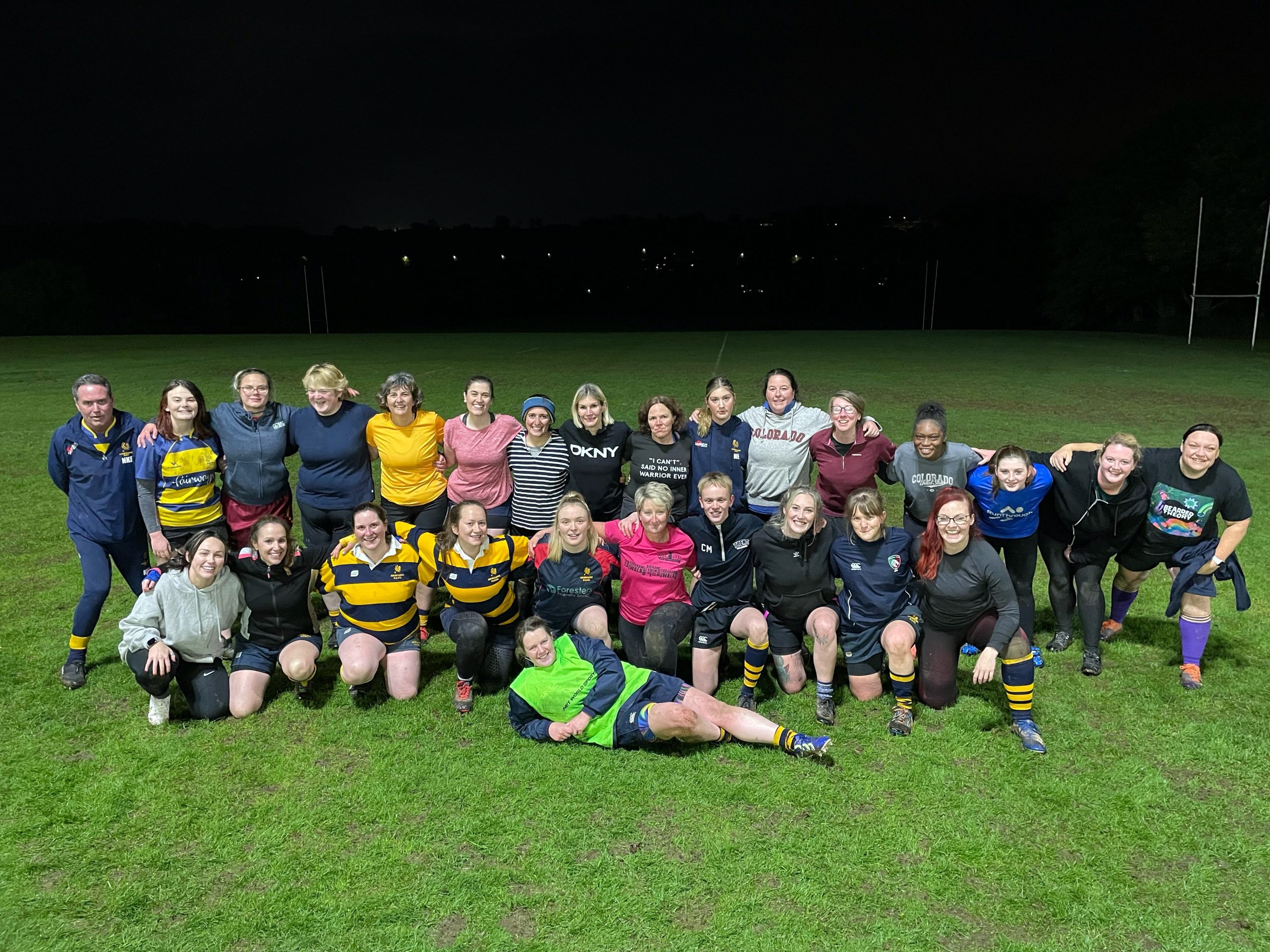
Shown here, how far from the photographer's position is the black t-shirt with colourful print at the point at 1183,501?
538 centimetres

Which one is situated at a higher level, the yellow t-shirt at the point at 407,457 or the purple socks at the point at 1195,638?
the yellow t-shirt at the point at 407,457

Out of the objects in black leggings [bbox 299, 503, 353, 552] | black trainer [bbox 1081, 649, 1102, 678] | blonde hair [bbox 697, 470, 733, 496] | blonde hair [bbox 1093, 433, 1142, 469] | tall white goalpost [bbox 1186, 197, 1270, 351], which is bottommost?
black trainer [bbox 1081, 649, 1102, 678]

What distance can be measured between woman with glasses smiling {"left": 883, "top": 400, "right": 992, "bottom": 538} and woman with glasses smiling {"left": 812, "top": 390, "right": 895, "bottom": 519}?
29 centimetres

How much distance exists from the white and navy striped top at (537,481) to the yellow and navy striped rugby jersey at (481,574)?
2.09 ft

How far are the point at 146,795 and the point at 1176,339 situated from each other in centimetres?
4523

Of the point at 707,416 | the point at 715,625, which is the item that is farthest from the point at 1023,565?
the point at 707,416

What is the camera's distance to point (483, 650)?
5.24 meters

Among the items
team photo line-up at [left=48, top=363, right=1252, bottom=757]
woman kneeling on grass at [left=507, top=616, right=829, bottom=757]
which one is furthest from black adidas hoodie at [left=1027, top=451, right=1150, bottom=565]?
woman kneeling on grass at [left=507, top=616, right=829, bottom=757]

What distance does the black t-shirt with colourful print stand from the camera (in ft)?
17.6

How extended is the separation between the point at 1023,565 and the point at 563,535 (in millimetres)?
3205

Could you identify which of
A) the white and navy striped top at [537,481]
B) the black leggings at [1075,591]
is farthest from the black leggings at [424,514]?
the black leggings at [1075,591]

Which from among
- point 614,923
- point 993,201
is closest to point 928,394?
point 614,923

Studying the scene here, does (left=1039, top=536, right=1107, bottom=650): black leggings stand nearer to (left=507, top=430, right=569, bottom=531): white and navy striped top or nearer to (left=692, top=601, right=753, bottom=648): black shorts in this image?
(left=692, top=601, right=753, bottom=648): black shorts

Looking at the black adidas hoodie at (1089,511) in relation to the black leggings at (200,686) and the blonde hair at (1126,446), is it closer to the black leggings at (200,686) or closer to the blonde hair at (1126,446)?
the blonde hair at (1126,446)
